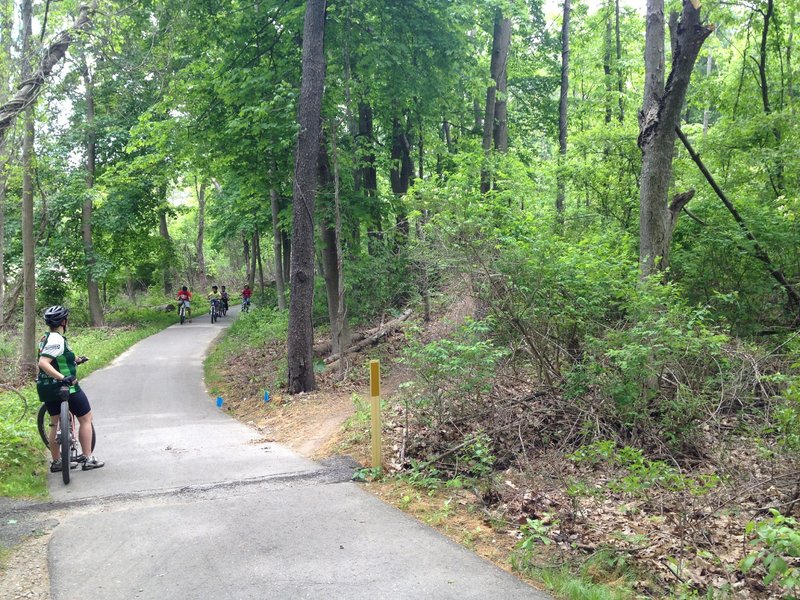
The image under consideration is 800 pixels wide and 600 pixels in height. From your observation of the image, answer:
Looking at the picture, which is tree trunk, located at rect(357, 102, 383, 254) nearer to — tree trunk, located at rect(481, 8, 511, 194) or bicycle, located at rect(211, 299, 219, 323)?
tree trunk, located at rect(481, 8, 511, 194)

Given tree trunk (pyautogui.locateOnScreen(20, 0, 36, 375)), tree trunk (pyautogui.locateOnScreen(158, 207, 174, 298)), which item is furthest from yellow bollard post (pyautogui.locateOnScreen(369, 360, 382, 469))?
tree trunk (pyautogui.locateOnScreen(158, 207, 174, 298))

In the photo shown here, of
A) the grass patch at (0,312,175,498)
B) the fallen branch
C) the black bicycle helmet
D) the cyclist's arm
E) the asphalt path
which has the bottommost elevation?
the asphalt path

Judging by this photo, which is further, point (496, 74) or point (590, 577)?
point (496, 74)

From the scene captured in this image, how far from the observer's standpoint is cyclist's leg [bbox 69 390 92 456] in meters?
7.02

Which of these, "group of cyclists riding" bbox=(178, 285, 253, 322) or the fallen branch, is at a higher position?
"group of cyclists riding" bbox=(178, 285, 253, 322)

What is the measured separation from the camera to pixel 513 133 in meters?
24.1

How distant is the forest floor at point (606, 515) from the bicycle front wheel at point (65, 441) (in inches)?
112

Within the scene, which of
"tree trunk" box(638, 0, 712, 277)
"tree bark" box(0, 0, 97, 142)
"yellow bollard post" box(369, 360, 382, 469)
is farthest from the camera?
"tree bark" box(0, 0, 97, 142)

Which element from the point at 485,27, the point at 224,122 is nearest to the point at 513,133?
the point at 485,27

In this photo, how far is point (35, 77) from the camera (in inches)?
365

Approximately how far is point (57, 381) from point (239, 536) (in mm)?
3242

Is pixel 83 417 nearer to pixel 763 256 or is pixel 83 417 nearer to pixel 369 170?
pixel 763 256

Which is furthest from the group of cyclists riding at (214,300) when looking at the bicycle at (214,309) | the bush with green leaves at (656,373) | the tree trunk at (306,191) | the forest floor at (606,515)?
the bush with green leaves at (656,373)

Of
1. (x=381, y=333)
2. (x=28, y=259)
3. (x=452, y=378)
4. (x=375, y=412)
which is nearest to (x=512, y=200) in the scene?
(x=381, y=333)
